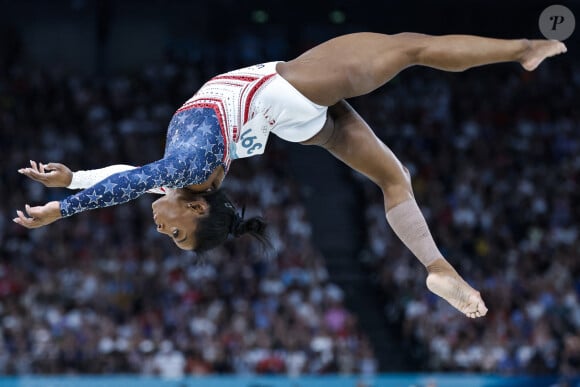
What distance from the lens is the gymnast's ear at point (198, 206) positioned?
5.18 metres

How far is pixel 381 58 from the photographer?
5062 mm

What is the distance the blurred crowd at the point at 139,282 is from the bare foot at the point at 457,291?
4.85m

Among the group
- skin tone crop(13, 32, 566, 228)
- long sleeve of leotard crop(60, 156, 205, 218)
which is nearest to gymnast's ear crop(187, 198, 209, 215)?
skin tone crop(13, 32, 566, 228)

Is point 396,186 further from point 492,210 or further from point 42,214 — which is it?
point 492,210

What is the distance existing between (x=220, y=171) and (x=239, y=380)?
5.64m

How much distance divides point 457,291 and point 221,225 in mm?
1349

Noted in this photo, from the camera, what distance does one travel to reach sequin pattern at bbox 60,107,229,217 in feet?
14.8

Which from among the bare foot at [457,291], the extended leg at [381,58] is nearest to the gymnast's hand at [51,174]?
the extended leg at [381,58]

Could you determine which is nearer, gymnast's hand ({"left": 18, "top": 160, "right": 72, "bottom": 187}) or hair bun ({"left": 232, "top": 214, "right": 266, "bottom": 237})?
gymnast's hand ({"left": 18, "top": 160, "right": 72, "bottom": 187})

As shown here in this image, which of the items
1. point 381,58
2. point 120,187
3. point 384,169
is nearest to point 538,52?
point 381,58

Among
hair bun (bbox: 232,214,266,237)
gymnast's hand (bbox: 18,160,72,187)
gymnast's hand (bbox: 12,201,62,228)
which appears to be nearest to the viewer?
gymnast's hand (bbox: 12,201,62,228)

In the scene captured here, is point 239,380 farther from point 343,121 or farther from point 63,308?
point 343,121

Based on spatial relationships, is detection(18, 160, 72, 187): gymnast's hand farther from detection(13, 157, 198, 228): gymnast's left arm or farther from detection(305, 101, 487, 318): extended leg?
detection(305, 101, 487, 318): extended leg

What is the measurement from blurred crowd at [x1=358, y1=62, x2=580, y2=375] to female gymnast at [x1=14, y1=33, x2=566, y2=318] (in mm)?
6740
